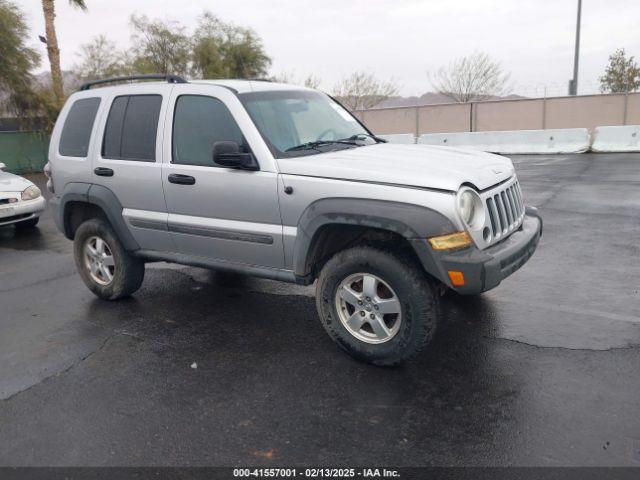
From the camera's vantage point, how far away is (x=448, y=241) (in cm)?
350

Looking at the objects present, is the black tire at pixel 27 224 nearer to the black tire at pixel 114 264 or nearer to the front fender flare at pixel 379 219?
the black tire at pixel 114 264

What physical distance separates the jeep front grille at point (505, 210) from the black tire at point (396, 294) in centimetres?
60

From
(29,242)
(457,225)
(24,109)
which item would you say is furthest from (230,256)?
(24,109)

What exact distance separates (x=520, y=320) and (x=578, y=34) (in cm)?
2219

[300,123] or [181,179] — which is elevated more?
[300,123]

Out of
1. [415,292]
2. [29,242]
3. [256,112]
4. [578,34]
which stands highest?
[578,34]

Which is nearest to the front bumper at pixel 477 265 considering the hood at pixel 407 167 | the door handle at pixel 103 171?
the hood at pixel 407 167

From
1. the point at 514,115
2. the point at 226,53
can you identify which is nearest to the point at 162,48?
the point at 226,53

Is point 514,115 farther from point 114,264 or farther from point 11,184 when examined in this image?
point 114,264

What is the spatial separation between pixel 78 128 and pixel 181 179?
1611 mm

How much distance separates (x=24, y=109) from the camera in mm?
21000

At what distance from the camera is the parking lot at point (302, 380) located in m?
3.09

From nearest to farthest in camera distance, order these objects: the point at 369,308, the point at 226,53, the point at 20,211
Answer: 1. the point at 369,308
2. the point at 20,211
3. the point at 226,53

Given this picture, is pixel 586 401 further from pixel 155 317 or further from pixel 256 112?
pixel 155 317
